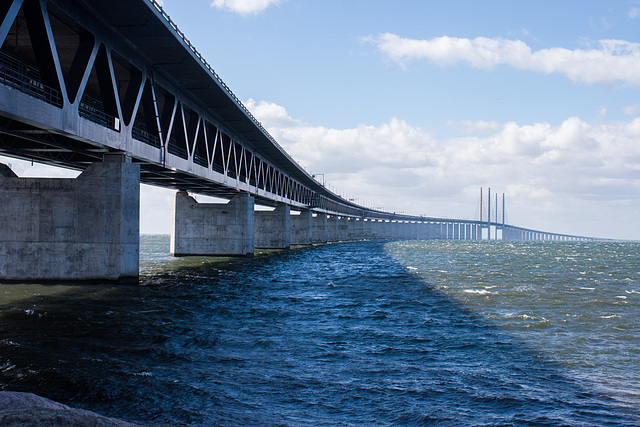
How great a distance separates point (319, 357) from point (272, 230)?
62.4 meters

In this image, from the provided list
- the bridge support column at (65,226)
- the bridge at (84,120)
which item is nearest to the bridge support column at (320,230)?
the bridge at (84,120)

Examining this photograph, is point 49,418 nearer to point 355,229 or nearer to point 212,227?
point 212,227

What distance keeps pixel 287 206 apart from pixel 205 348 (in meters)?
62.9

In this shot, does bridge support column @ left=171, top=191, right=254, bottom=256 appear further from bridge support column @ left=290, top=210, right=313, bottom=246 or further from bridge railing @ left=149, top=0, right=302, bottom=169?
bridge support column @ left=290, top=210, right=313, bottom=246

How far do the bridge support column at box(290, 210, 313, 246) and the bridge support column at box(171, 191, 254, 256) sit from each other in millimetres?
40117

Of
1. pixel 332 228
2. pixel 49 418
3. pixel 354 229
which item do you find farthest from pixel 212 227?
pixel 354 229

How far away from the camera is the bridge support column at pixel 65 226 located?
2512cm

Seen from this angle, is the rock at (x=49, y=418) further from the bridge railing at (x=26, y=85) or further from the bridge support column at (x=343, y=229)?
the bridge support column at (x=343, y=229)

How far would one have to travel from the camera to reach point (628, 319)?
1902 cm

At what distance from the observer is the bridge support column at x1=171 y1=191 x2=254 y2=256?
53812 mm

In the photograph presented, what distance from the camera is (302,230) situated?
94.4 meters

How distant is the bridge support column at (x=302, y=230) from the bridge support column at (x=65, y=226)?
69.1m

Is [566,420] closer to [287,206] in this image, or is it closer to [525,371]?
[525,371]

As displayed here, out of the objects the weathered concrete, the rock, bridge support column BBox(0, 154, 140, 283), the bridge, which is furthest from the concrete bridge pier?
the rock
